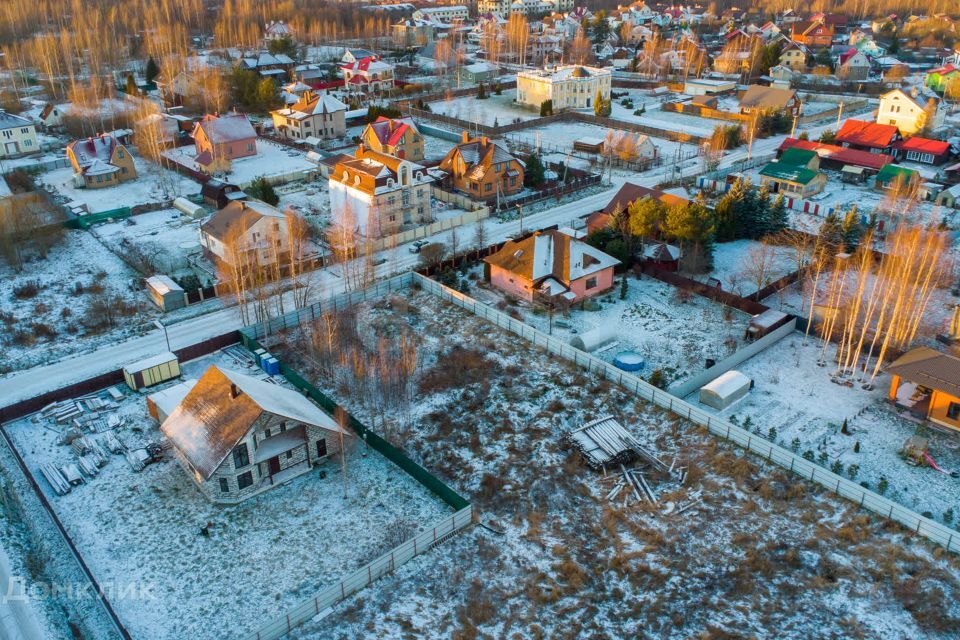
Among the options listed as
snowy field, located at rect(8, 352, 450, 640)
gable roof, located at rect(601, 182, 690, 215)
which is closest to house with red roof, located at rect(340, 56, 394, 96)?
gable roof, located at rect(601, 182, 690, 215)

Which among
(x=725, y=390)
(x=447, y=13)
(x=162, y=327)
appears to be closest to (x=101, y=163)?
(x=162, y=327)

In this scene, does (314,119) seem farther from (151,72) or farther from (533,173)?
(151,72)

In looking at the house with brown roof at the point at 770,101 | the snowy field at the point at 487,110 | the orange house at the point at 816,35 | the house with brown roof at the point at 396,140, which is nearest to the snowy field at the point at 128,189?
the house with brown roof at the point at 396,140

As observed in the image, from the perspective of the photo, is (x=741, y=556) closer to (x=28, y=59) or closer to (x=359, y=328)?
(x=359, y=328)

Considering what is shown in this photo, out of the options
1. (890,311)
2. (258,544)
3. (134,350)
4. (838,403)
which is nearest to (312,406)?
(258,544)

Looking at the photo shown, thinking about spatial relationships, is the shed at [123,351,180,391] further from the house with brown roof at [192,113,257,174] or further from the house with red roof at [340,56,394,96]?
the house with red roof at [340,56,394,96]

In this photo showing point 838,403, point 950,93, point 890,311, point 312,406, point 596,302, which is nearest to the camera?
point 312,406

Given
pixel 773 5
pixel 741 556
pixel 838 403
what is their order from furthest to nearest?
pixel 773 5 < pixel 838 403 < pixel 741 556
